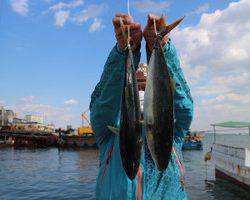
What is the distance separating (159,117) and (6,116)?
11417cm

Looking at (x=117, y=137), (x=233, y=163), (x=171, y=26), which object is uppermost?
(x=171, y=26)

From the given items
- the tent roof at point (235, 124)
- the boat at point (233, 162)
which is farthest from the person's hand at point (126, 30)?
the tent roof at point (235, 124)

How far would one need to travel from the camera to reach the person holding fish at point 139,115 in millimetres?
2270

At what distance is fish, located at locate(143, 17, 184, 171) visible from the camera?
2215mm

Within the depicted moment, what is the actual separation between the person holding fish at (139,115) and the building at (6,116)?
350 feet

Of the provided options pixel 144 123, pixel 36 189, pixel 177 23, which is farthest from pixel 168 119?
pixel 36 189

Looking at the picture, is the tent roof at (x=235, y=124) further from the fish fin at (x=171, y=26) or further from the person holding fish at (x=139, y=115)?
the fish fin at (x=171, y=26)

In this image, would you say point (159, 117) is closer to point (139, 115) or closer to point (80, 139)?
point (139, 115)

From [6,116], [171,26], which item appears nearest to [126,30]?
[171,26]

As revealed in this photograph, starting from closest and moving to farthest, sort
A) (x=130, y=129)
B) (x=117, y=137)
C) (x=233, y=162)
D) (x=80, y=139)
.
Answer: (x=130, y=129) → (x=117, y=137) → (x=233, y=162) → (x=80, y=139)

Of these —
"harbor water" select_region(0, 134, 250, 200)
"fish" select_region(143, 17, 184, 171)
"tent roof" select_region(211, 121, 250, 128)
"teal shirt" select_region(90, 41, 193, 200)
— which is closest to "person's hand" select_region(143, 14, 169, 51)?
"teal shirt" select_region(90, 41, 193, 200)

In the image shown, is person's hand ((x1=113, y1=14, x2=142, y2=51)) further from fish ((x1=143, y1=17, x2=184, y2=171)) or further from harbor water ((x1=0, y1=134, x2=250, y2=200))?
harbor water ((x1=0, y1=134, x2=250, y2=200))

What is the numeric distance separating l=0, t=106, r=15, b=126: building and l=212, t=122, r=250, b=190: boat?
91.4 meters

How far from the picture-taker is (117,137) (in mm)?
3248
